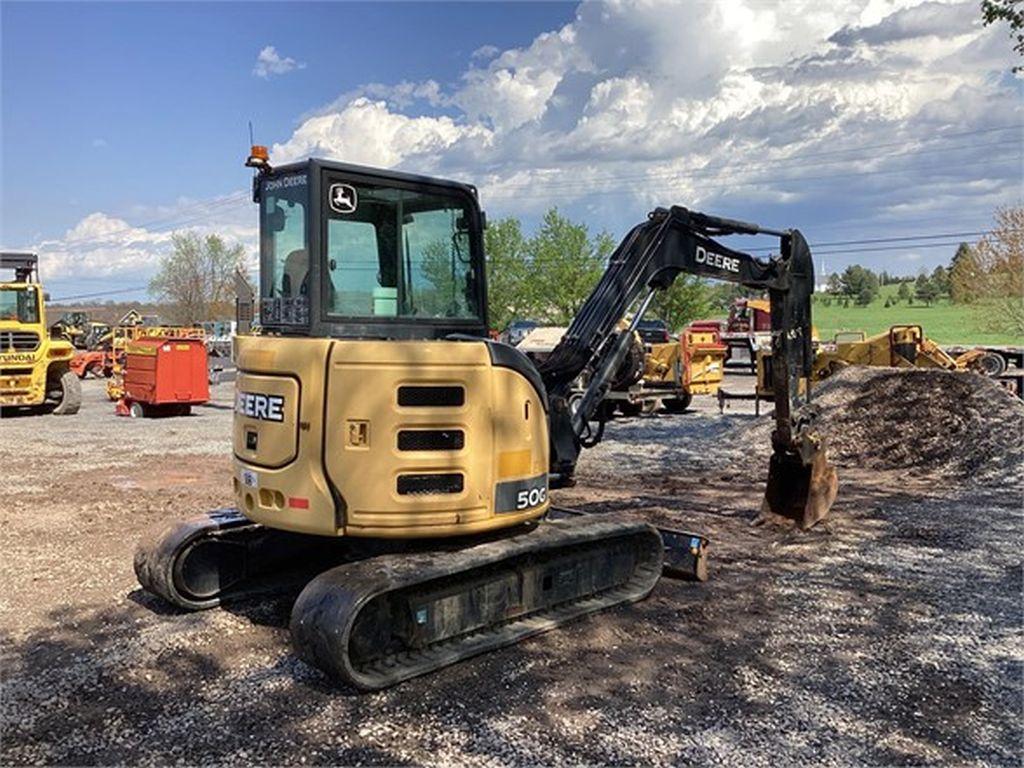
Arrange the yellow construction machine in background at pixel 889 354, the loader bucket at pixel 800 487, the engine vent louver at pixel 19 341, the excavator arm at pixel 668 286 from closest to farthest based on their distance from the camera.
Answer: the excavator arm at pixel 668 286
the loader bucket at pixel 800 487
the engine vent louver at pixel 19 341
the yellow construction machine in background at pixel 889 354

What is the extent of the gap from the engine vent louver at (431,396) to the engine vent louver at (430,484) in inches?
16.3

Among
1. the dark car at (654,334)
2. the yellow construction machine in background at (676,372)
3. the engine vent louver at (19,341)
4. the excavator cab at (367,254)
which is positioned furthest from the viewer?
the dark car at (654,334)

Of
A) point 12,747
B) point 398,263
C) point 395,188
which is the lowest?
point 12,747

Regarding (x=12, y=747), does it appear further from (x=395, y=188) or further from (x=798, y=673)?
(x=798, y=673)

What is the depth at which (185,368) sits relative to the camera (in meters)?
19.6

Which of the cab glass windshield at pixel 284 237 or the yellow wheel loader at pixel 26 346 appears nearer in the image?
the cab glass windshield at pixel 284 237

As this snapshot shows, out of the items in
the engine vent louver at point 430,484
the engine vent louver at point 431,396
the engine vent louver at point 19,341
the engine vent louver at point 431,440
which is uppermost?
the engine vent louver at point 19,341

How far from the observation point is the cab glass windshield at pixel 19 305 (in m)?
19.1

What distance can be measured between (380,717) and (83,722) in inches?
59.3

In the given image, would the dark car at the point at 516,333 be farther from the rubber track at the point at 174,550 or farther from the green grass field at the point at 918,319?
the rubber track at the point at 174,550

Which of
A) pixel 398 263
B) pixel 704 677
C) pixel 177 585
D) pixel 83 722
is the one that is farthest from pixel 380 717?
pixel 398 263

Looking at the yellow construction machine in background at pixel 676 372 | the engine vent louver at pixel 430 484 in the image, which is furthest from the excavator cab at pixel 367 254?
the yellow construction machine in background at pixel 676 372

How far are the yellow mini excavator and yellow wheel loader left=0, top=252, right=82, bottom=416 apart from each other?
15.2 m

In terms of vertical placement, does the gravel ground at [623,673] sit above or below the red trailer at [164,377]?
below
